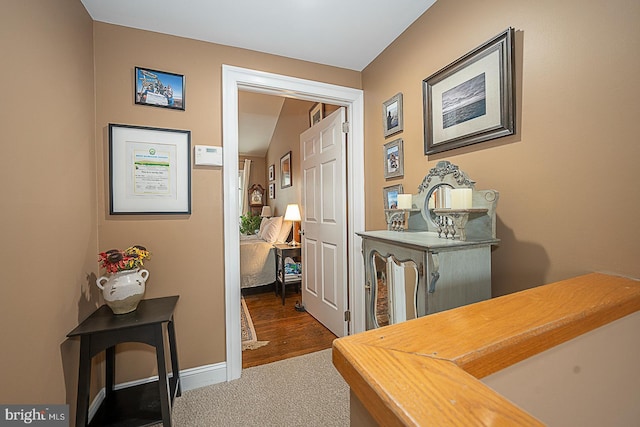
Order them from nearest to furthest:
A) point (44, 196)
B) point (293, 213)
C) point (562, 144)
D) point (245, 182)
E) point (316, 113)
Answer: point (562, 144) → point (44, 196) → point (316, 113) → point (293, 213) → point (245, 182)

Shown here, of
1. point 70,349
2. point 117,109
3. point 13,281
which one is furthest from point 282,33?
point 70,349

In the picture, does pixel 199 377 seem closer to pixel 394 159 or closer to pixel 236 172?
pixel 236 172

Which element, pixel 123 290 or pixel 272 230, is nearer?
pixel 123 290

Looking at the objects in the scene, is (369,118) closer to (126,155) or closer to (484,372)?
(126,155)

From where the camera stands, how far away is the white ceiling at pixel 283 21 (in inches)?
59.9

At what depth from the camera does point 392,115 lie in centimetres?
190

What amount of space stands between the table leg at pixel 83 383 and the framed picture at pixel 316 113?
8.82ft

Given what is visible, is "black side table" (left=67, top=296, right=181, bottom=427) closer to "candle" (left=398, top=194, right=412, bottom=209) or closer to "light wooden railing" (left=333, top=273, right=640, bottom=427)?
"light wooden railing" (left=333, top=273, right=640, bottom=427)

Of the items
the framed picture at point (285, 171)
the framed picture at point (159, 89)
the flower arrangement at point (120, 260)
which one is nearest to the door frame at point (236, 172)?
the framed picture at point (159, 89)

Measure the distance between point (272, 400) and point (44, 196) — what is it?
1595 millimetres

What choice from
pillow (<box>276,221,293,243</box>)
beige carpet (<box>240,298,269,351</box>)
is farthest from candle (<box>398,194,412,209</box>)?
pillow (<box>276,221,293,243</box>)

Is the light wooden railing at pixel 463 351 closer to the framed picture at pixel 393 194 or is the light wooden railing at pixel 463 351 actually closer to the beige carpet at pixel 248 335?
the framed picture at pixel 393 194

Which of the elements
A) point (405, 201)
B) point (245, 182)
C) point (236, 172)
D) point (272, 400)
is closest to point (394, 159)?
point (405, 201)

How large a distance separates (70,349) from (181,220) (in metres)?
0.83
